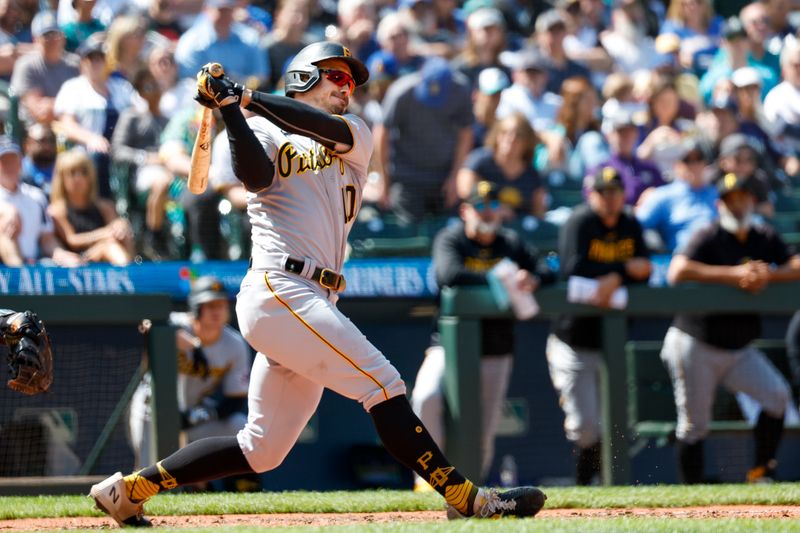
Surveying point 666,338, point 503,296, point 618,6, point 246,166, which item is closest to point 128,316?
point 503,296

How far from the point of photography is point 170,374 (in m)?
6.58

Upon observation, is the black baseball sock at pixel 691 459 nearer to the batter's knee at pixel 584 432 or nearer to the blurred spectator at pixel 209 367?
the batter's knee at pixel 584 432

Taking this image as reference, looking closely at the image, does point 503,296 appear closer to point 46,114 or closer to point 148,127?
point 148,127

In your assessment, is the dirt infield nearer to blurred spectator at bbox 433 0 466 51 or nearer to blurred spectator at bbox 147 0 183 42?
blurred spectator at bbox 147 0 183 42

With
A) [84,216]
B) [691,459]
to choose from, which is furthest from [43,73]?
[691,459]

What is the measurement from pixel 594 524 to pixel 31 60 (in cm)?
620

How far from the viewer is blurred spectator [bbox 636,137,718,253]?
8805mm

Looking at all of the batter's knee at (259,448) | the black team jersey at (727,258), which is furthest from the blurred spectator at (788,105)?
the batter's knee at (259,448)

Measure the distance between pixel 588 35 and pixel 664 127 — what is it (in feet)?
6.53

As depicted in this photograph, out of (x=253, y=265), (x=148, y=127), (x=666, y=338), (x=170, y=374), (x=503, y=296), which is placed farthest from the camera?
(x=148, y=127)

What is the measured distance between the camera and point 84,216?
8.01 m

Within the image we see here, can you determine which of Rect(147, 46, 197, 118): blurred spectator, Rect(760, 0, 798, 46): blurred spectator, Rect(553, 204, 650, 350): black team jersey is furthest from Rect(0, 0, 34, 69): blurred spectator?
Rect(760, 0, 798, 46): blurred spectator

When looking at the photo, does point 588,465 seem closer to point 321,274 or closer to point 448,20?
point 321,274

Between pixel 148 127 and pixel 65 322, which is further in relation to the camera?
pixel 148 127
